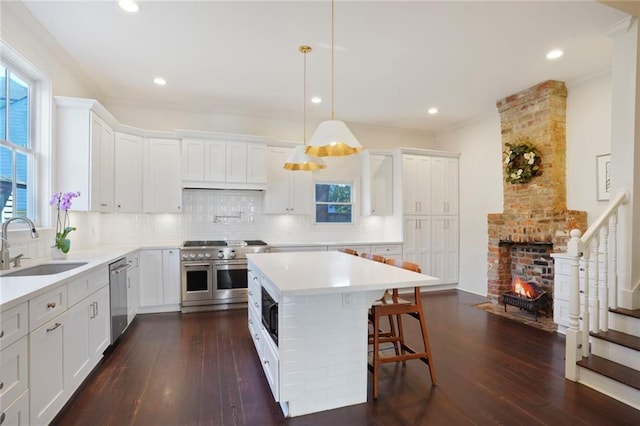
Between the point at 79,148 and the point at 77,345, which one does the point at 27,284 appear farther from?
the point at 79,148

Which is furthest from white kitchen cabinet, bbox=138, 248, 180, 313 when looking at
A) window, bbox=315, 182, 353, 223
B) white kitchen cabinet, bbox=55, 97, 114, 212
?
window, bbox=315, 182, 353, 223

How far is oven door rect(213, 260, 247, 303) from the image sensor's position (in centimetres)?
449

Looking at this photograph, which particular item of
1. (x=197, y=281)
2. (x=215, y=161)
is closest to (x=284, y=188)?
(x=215, y=161)

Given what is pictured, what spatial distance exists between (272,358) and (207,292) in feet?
8.40

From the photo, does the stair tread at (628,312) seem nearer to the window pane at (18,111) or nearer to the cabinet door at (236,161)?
the cabinet door at (236,161)

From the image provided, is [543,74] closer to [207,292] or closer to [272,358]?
[272,358]

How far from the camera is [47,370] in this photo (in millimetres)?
1923

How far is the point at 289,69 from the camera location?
379cm

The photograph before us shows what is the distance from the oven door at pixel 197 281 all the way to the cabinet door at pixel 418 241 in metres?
3.27

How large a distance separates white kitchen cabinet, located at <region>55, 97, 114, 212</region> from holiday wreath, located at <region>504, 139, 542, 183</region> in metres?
5.32

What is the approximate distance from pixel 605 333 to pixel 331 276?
244cm

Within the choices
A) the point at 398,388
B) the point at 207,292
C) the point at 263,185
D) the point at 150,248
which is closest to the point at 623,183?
the point at 398,388

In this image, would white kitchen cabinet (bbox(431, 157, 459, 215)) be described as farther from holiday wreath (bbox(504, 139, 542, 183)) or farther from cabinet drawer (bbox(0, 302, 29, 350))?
cabinet drawer (bbox(0, 302, 29, 350))

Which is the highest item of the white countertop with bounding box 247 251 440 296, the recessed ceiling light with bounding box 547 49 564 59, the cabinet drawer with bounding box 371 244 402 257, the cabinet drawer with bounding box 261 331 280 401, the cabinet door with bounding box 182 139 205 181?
the recessed ceiling light with bounding box 547 49 564 59
